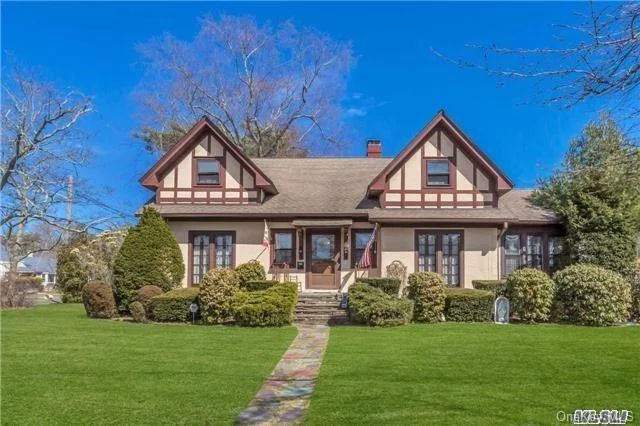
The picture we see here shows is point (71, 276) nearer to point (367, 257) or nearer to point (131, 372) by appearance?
point (367, 257)

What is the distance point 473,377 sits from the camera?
8391 millimetres

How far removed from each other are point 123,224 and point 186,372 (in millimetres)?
18216

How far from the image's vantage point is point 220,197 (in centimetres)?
2059

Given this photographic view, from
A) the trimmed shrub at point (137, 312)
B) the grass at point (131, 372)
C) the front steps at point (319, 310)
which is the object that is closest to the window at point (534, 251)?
the front steps at point (319, 310)

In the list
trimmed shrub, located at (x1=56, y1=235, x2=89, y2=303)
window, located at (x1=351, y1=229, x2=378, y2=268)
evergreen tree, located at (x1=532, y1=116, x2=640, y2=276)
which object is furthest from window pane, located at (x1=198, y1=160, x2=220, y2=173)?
evergreen tree, located at (x1=532, y1=116, x2=640, y2=276)

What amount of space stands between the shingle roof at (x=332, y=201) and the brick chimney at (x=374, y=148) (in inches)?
53.7

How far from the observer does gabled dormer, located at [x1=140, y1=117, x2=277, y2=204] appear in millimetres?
20578

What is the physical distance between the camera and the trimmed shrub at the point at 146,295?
647 inches

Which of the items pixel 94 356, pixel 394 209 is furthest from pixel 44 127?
pixel 394 209

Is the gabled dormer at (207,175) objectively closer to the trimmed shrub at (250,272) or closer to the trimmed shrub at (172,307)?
the trimmed shrub at (250,272)

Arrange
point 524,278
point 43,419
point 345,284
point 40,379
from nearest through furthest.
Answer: point 43,419 → point 40,379 → point 524,278 → point 345,284

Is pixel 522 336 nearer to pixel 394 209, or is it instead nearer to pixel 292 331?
pixel 292 331

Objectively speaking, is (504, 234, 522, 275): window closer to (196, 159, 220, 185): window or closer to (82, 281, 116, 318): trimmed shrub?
(196, 159, 220, 185): window

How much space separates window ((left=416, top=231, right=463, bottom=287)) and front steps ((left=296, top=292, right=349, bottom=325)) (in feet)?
12.2
